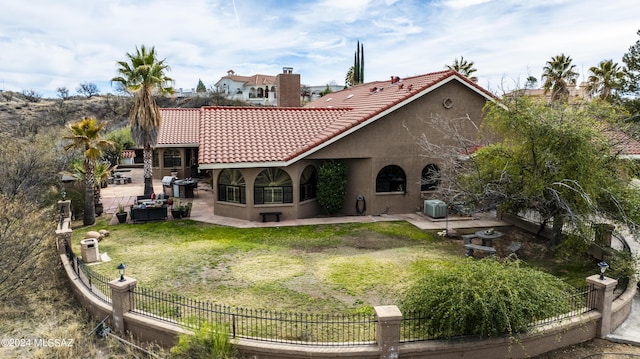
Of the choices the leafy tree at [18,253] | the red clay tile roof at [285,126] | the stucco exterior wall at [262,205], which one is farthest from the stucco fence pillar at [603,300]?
the leafy tree at [18,253]

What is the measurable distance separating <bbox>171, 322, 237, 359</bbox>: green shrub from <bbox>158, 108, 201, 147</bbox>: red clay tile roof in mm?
23136

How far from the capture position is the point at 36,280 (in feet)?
39.2

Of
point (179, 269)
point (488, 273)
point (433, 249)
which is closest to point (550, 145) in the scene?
point (433, 249)

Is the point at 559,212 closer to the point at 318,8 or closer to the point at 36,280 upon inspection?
the point at 318,8

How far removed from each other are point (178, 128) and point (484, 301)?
27.8 metres

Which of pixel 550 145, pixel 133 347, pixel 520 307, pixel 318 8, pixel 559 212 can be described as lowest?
pixel 133 347

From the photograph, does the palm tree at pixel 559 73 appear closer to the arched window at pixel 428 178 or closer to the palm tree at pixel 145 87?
the arched window at pixel 428 178

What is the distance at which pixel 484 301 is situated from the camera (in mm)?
7914

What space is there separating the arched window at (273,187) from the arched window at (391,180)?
433 centimetres

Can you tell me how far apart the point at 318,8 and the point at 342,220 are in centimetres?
1033

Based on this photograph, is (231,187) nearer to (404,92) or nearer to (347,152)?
(347,152)

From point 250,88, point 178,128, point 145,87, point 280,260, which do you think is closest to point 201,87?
point 250,88

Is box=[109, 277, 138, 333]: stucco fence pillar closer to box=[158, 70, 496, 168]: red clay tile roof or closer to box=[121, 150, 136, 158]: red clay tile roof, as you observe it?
box=[158, 70, 496, 168]: red clay tile roof

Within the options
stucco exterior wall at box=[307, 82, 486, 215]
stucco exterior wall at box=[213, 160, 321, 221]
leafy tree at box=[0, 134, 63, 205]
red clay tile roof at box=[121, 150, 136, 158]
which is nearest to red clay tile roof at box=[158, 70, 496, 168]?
stucco exterior wall at box=[307, 82, 486, 215]
